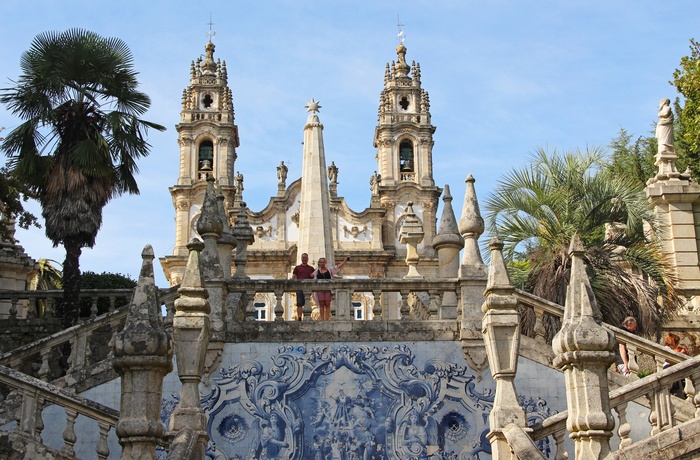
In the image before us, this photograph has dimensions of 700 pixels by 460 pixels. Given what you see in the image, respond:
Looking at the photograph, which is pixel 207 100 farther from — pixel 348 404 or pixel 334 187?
pixel 348 404

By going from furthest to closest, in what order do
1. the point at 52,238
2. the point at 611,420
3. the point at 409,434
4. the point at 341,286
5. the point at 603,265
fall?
the point at 52,238 → the point at 603,265 → the point at 341,286 → the point at 409,434 → the point at 611,420

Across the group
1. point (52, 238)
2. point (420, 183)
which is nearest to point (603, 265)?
point (52, 238)

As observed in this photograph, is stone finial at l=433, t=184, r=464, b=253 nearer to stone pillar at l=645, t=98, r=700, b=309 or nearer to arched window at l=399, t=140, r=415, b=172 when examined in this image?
stone pillar at l=645, t=98, r=700, b=309

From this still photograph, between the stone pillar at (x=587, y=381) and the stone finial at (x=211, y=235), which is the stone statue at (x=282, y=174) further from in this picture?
the stone pillar at (x=587, y=381)

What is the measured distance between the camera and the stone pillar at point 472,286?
45.9ft

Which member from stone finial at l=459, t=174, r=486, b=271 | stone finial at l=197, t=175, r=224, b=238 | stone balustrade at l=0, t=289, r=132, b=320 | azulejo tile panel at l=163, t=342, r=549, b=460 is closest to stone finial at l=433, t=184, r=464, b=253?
stone finial at l=459, t=174, r=486, b=271

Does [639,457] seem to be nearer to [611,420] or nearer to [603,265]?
[611,420]

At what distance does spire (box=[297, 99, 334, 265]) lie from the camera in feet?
68.1

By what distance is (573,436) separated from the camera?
9094 millimetres

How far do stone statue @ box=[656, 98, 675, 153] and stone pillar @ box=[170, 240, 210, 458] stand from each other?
45.4 feet

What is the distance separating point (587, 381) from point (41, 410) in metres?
6.67

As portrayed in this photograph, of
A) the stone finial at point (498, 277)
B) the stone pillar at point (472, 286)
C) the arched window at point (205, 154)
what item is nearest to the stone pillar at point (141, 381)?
the stone finial at point (498, 277)

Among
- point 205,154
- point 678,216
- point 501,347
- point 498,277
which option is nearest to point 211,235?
point 498,277

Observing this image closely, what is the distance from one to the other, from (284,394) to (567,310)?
18.0ft
